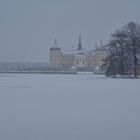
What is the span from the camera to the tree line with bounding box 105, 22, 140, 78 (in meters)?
67.0

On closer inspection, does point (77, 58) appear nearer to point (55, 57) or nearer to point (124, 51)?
point (55, 57)

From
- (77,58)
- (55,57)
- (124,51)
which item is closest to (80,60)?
(77,58)

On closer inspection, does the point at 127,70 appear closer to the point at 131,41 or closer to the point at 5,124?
the point at 131,41

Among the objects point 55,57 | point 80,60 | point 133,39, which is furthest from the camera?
point 55,57

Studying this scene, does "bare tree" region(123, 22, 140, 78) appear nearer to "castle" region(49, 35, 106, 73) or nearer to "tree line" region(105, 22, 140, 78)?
"tree line" region(105, 22, 140, 78)

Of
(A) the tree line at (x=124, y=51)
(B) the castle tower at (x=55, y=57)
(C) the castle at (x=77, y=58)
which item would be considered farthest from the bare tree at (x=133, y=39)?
(B) the castle tower at (x=55, y=57)

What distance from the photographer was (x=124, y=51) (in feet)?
224

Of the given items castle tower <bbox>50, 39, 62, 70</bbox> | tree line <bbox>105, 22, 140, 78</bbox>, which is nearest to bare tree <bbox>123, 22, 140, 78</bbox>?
tree line <bbox>105, 22, 140, 78</bbox>

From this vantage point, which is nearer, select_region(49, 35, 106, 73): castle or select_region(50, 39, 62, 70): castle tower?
select_region(49, 35, 106, 73): castle

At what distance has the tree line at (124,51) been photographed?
220 ft

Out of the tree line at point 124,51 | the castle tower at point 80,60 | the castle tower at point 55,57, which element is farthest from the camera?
the castle tower at point 55,57

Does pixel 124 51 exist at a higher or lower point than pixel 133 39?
lower

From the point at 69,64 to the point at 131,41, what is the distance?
12118 cm

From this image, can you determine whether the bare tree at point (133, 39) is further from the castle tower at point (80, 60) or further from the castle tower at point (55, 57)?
the castle tower at point (55, 57)
